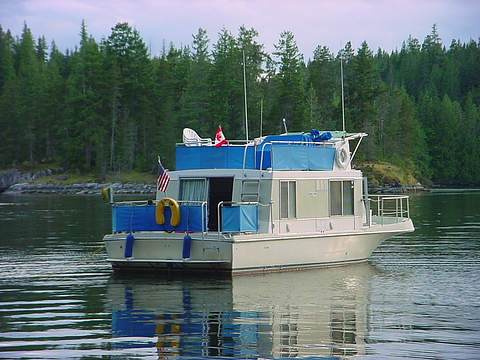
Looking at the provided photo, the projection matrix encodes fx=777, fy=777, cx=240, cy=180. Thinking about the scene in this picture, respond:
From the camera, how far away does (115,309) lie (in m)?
16.6

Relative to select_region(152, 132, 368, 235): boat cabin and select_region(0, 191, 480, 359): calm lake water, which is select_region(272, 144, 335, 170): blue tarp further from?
select_region(0, 191, 480, 359): calm lake water

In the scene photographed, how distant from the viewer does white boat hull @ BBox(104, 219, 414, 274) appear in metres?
20.0

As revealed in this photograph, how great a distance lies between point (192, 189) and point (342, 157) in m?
4.81

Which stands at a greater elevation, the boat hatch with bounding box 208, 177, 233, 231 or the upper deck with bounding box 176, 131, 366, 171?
the upper deck with bounding box 176, 131, 366, 171

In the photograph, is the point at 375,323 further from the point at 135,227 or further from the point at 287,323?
the point at 135,227

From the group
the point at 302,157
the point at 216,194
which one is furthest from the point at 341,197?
the point at 216,194

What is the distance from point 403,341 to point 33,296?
8.99 m

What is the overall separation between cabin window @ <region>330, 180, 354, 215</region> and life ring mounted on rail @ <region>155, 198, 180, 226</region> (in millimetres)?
5077

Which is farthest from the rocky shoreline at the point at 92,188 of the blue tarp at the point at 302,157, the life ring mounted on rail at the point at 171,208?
the life ring mounted on rail at the point at 171,208

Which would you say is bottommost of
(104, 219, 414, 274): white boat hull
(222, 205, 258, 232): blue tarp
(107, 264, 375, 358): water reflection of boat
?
(107, 264, 375, 358): water reflection of boat

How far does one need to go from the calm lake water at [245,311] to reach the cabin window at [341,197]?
1.74 meters

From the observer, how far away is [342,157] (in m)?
23.7

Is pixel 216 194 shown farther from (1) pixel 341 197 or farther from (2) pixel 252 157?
(1) pixel 341 197

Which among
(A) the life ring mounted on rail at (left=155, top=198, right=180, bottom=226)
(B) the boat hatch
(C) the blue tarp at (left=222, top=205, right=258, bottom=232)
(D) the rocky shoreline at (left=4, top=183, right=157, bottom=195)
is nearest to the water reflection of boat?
(C) the blue tarp at (left=222, top=205, right=258, bottom=232)
